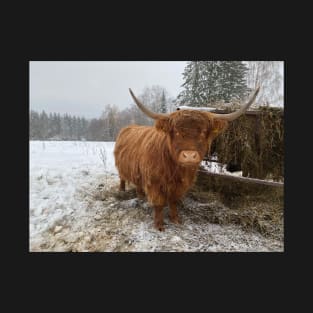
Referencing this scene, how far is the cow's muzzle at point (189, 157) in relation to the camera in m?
2.34

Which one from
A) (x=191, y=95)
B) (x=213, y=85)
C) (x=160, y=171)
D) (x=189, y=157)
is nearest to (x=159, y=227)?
(x=160, y=171)

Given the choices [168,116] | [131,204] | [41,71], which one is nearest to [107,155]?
[131,204]

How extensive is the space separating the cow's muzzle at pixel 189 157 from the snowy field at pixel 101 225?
52.6 inches

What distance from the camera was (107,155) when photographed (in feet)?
22.1

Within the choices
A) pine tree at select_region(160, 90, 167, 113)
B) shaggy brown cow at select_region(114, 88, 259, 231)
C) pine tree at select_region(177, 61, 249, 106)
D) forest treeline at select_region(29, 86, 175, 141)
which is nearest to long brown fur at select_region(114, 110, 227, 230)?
shaggy brown cow at select_region(114, 88, 259, 231)

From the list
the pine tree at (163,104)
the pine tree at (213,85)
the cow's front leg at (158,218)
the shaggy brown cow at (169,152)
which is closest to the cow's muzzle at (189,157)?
the shaggy brown cow at (169,152)

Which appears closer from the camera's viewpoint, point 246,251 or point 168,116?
point 168,116

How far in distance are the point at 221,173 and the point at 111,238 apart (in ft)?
7.86

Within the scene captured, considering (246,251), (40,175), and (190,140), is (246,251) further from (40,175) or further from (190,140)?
(40,175)

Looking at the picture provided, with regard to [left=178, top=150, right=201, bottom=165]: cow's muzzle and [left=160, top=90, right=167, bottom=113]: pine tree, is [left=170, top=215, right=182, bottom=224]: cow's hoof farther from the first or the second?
[left=160, top=90, right=167, bottom=113]: pine tree

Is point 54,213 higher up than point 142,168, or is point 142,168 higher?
point 142,168

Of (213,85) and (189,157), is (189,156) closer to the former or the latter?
(189,157)

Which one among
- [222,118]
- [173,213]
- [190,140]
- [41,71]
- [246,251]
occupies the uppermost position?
[41,71]

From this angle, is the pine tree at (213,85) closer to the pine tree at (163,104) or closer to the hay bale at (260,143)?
the pine tree at (163,104)
